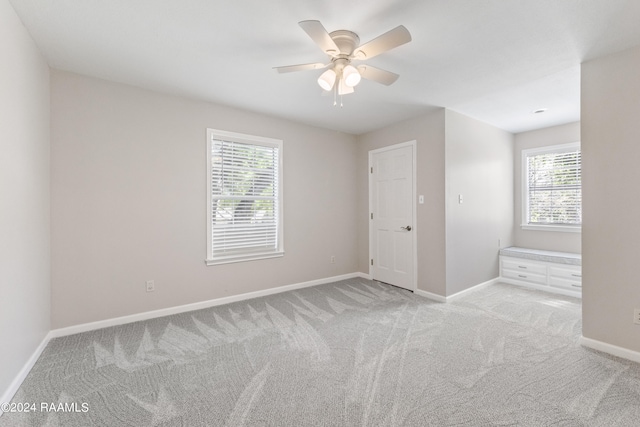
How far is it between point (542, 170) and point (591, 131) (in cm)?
259

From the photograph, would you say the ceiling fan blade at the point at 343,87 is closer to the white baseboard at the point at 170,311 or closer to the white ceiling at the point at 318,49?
the white ceiling at the point at 318,49

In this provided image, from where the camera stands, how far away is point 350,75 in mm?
2045

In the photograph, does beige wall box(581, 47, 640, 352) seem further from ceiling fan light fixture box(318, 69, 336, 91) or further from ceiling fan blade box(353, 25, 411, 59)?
ceiling fan light fixture box(318, 69, 336, 91)

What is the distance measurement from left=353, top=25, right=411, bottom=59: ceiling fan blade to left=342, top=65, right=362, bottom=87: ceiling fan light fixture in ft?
0.38

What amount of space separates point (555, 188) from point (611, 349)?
2.99 meters

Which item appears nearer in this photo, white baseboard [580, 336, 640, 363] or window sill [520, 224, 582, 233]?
white baseboard [580, 336, 640, 363]


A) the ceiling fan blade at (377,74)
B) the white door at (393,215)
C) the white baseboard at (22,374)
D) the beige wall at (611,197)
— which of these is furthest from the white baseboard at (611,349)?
the white baseboard at (22,374)

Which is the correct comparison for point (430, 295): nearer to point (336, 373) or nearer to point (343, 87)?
point (336, 373)

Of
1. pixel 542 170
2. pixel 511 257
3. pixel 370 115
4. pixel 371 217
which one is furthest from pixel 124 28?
pixel 542 170

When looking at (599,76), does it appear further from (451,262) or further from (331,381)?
(331,381)

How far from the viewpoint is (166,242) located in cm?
318

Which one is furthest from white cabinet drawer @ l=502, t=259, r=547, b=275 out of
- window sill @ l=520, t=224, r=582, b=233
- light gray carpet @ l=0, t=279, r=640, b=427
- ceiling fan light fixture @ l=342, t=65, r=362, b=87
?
ceiling fan light fixture @ l=342, t=65, r=362, b=87

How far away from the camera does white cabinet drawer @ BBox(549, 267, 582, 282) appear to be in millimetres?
3764

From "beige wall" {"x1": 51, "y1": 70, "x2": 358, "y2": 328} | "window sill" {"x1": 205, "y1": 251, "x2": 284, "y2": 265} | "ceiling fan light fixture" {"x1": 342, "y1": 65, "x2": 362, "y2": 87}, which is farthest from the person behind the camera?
"window sill" {"x1": 205, "y1": 251, "x2": 284, "y2": 265}
